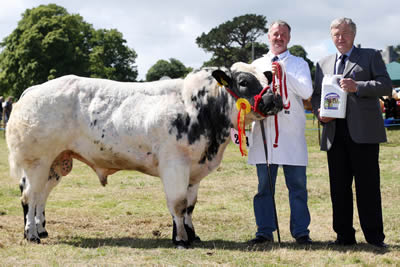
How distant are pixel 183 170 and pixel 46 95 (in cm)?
198

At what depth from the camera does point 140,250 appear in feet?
19.4

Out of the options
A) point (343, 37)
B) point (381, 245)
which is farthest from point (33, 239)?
point (343, 37)

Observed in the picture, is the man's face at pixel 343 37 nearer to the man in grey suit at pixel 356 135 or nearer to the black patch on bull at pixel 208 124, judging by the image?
the man in grey suit at pixel 356 135

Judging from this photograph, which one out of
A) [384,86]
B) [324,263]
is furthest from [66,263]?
[384,86]

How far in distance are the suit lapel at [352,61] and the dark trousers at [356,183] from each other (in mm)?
559

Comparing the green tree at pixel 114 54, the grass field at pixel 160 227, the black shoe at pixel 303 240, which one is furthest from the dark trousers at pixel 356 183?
the green tree at pixel 114 54

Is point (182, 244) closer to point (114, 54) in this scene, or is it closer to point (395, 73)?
point (395, 73)

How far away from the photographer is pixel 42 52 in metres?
46.0

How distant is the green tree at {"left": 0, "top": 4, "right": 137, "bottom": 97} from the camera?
150 feet

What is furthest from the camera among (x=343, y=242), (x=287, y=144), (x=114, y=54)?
(x=114, y=54)

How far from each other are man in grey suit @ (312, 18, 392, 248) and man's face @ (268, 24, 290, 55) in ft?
1.98

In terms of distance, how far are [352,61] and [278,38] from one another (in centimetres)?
94

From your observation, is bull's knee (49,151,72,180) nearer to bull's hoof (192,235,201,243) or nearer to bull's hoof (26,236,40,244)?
bull's hoof (26,236,40,244)

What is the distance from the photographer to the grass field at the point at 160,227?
5500mm
